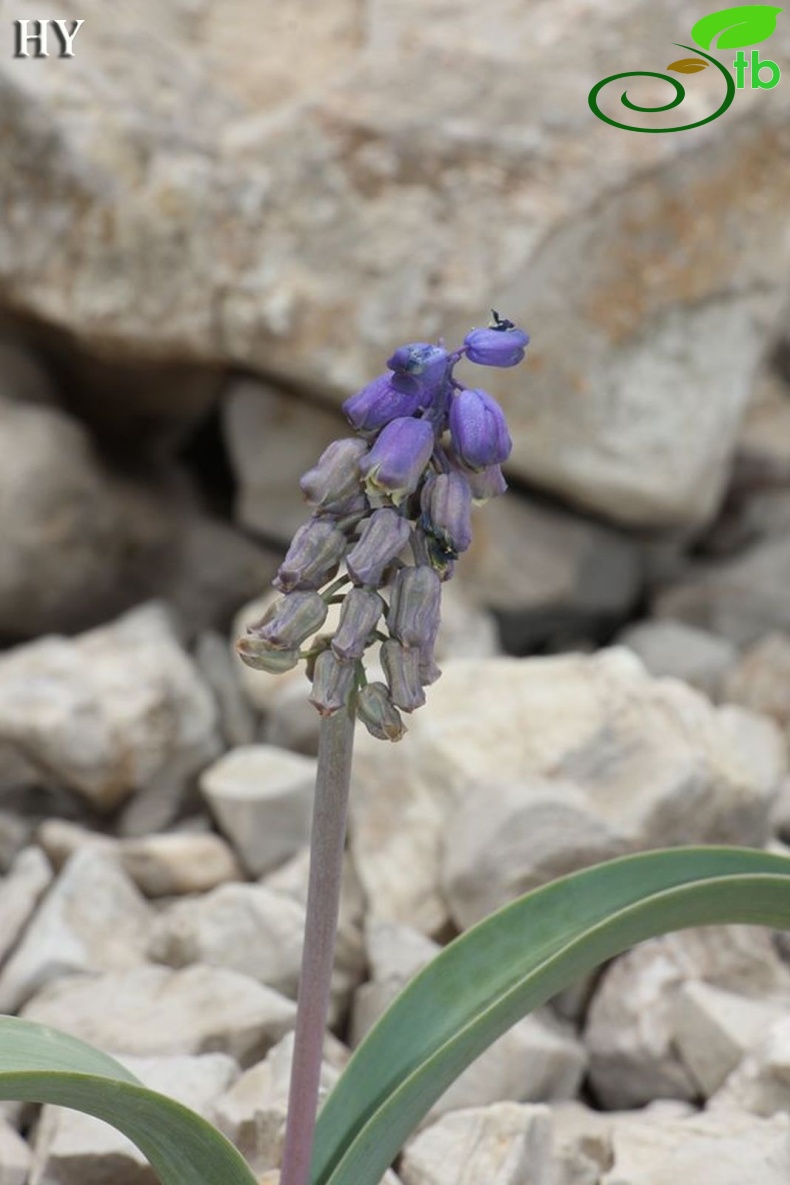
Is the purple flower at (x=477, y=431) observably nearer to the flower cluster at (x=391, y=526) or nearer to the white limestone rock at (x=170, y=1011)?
the flower cluster at (x=391, y=526)

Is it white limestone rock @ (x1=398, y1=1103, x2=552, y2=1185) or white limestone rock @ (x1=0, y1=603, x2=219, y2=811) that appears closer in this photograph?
white limestone rock @ (x1=398, y1=1103, x2=552, y2=1185)

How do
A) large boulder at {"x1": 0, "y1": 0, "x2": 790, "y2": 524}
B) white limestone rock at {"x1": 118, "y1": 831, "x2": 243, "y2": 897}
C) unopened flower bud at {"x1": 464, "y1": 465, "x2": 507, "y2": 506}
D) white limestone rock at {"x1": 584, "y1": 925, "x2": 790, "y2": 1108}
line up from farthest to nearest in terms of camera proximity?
large boulder at {"x1": 0, "y1": 0, "x2": 790, "y2": 524}, white limestone rock at {"x1": 118, "y1": 831, "x2": 243, "y2": 897}, white limestone rock at {"x1": 584, "y1": 925, "x2": 790, "y2": 1108}, unopened flower bud at {"x1": 464, "y1": 465, "x2": 507, "y2": 506}

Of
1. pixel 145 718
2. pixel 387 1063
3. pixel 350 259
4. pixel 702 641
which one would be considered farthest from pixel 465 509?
pixel 702 641

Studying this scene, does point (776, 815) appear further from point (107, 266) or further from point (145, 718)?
point (107, 266)

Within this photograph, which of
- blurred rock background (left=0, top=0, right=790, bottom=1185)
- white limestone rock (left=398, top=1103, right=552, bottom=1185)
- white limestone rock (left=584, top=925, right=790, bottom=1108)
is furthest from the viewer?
blurred rock background (left=0, top=0, right=790, bottom=1185)

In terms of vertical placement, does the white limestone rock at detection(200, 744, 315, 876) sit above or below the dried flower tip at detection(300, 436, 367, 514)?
below

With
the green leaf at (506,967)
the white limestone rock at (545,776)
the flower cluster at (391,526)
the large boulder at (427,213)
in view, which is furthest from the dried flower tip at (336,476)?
the large boulder at (427,213)

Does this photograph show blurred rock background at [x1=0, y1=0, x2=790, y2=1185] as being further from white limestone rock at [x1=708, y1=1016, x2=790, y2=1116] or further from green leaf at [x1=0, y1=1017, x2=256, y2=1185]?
green leaf at [x1=0, y1=1017, x2=256, y2=1185]

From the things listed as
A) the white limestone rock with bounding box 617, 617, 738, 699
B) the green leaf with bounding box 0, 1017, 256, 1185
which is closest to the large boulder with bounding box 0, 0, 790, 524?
the white limestone rock with bounding box 617, 617, 738, 699

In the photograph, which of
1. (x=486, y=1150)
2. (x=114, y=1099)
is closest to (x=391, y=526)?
(x=114, y=1099)
